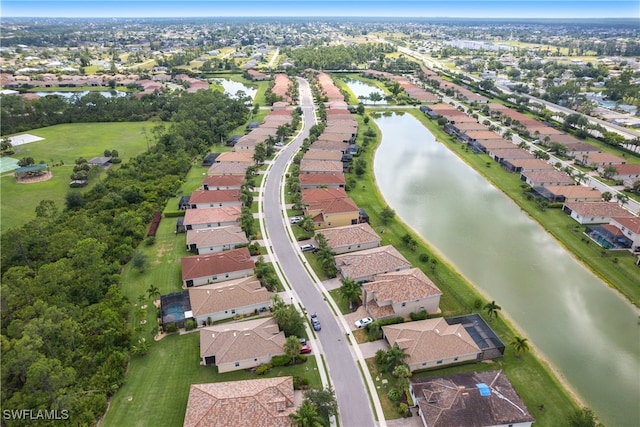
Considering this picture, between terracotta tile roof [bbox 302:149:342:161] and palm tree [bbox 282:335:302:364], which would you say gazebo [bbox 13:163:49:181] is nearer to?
terracotta tile roof [bbox 302:149:342:161]

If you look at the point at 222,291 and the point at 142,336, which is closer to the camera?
the point at 142,336

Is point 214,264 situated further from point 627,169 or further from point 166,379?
→ point 627,169

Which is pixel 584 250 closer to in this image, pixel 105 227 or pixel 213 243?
pixel 213 243

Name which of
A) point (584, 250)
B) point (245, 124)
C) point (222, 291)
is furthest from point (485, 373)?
point (245, 124)

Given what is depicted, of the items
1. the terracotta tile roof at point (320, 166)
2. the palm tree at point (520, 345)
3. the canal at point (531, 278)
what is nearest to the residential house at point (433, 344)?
the palm tree at point (520, 345)

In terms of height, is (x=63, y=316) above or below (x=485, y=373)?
above
